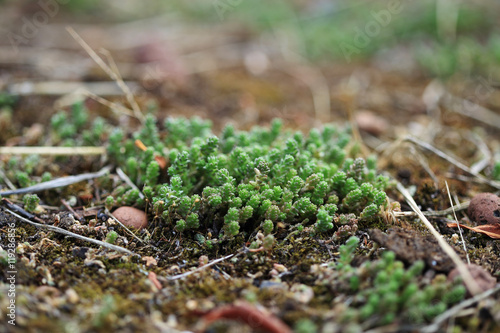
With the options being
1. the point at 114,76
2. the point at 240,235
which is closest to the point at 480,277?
the point at 240,235

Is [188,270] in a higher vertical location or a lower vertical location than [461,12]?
lower

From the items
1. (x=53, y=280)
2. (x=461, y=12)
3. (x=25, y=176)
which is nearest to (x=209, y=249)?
(x=53, y=280)

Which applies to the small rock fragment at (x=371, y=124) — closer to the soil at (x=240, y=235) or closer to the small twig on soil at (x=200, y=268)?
the soil at (x=240, y=235)

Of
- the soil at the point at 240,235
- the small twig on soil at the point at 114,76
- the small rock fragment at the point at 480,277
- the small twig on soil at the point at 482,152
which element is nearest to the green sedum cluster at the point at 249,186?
the soil at the point at 240,235

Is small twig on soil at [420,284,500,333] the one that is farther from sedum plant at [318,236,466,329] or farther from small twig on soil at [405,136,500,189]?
small twig on soil at [405,136,500,189]

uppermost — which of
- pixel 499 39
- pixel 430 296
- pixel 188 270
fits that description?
pixel 499 39

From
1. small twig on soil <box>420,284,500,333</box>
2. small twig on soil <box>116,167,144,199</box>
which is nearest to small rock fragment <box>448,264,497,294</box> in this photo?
small twig on soil <box>420,284,500,333</box>

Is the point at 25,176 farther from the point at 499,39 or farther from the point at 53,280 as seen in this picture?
the point at 499,39
